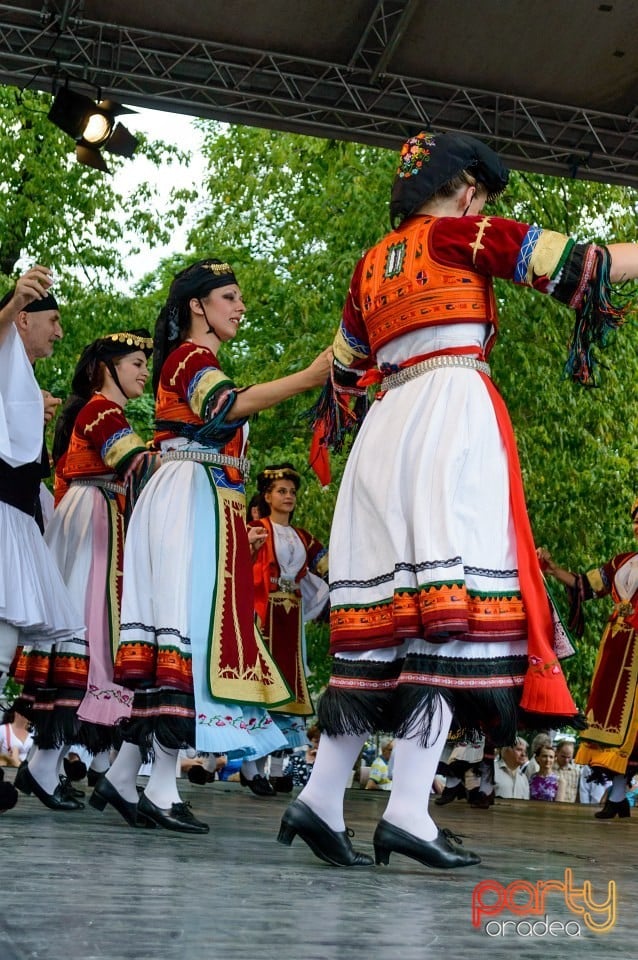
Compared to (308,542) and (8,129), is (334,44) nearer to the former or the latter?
(308,542)

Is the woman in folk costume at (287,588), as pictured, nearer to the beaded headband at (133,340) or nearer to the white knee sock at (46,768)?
the beaded headband at (133,340)

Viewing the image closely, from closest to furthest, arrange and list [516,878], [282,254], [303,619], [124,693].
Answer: [516,878] < [124,693] < [303,619] < [282,254]

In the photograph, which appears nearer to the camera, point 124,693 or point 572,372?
point 572,372

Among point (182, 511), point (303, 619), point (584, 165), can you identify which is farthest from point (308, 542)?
point (182, 511)

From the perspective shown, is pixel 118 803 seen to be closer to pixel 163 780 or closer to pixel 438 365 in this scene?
pixel 163 780

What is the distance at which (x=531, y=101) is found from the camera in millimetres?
7477

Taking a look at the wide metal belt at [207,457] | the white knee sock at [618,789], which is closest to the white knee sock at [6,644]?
the wide metal belt at [207,457]

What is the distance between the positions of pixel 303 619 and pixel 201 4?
4052 mm

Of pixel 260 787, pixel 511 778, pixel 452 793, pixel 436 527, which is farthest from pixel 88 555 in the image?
pixel 511 778

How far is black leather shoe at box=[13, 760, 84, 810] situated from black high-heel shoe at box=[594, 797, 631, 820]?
12.3ft

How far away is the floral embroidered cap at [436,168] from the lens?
354cm

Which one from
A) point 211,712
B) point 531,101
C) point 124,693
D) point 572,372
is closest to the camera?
point 572,372

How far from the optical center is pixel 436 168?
11.6 feet

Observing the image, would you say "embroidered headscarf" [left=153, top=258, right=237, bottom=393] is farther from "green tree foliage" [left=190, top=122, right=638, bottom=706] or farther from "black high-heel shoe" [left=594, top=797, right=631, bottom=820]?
"green tree foliage" [left=190, top=122, right=638, bottom=706]
